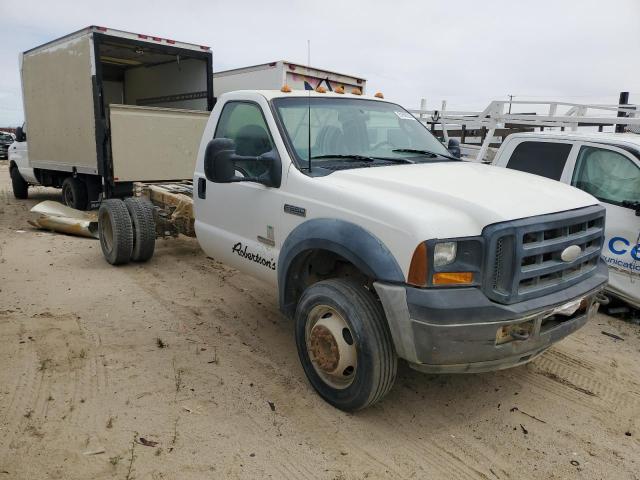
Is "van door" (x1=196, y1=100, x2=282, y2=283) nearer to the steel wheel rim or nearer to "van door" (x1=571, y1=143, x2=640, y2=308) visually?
Result: the steel wheel rim

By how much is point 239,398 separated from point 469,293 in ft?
5.75

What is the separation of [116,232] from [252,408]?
→ 12.6ft

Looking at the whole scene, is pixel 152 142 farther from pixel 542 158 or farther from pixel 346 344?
pixel 346 344

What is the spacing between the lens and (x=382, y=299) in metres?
2.83

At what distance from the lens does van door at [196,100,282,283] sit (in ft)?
12.7

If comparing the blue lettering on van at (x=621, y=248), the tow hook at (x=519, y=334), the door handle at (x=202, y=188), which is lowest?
the tow hook at (x=519, y=334)

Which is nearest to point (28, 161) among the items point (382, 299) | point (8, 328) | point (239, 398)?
point (8, 328)

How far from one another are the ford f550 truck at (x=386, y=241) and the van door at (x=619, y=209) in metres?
1.75

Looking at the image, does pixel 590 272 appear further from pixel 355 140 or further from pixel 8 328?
pixel 8 328

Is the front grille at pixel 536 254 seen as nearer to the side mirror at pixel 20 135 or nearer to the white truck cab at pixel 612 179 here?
the white truck cab at pixel 612 179

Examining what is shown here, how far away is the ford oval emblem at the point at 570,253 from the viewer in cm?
299

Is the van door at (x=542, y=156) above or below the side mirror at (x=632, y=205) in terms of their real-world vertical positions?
above

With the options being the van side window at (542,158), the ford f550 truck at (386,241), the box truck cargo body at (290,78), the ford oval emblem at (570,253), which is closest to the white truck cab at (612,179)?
the van side window at (542,158)

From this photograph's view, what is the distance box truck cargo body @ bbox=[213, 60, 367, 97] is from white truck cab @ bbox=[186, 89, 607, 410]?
6763 mm
